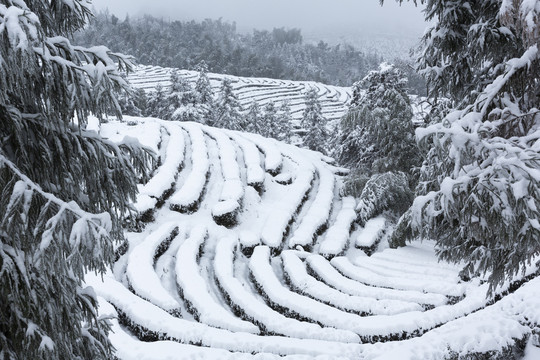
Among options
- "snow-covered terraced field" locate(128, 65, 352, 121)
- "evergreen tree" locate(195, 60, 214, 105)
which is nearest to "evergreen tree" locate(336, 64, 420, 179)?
"evergreen tree" locate(195, 60, 214, 105)

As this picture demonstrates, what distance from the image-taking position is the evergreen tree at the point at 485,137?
4.20 m

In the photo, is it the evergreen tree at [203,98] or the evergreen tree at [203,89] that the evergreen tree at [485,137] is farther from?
the evergreen tree at [203,89]

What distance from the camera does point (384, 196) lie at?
14.7m

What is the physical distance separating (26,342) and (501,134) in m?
5.43

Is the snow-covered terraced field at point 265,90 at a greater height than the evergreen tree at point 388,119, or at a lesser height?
lesser

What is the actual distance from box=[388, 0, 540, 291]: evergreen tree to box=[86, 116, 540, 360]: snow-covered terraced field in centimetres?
296

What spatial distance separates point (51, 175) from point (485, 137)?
4754 millimetres

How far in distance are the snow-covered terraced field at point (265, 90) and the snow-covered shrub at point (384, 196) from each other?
5123 centimetres

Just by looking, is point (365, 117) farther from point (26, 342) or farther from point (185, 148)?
point (26, 342)

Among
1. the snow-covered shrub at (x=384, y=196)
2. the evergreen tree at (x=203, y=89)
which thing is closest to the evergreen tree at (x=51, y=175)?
the snow-covered shrub at (x=384, y=196)

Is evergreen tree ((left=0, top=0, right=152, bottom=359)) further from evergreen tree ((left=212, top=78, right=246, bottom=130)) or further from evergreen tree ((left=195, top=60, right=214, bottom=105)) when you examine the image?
evergreen tree ((left=195, top=60, right=214, bottom=105))

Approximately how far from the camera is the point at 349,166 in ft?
69.6

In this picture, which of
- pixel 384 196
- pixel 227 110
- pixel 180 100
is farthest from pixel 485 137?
pixel 180 100

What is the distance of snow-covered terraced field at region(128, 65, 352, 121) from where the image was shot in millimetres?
71562
